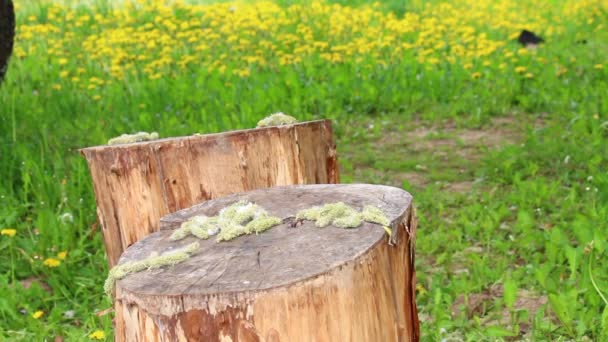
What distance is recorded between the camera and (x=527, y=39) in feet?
29.3

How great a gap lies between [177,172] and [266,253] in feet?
3.57

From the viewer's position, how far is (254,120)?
5977mm

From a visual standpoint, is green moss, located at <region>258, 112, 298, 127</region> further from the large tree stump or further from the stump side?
the stump side

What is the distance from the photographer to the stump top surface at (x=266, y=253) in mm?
1557

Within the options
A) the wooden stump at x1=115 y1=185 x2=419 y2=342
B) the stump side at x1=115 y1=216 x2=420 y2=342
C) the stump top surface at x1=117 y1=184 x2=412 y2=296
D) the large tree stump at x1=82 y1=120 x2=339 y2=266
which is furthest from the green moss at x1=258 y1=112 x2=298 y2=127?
the stump side at x1=115 y1=216 x2=420 y2=342

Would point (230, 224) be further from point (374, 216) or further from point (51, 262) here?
point (51, 262)

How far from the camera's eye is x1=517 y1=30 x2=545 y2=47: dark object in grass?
893 cm

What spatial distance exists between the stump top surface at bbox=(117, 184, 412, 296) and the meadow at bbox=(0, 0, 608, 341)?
1211mm

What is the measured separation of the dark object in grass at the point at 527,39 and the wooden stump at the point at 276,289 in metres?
7.58

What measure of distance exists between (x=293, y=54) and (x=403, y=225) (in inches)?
264

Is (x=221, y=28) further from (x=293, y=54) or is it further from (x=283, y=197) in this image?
(x=283, y=197)

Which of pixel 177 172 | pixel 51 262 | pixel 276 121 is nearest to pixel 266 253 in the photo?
pixel 177 172

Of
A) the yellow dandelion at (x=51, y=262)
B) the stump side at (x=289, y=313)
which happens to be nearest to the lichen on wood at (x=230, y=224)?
the stump side at (x=289, y=313)

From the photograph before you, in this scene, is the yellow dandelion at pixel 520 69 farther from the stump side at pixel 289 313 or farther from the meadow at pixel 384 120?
the stump side at pixel 289 313
